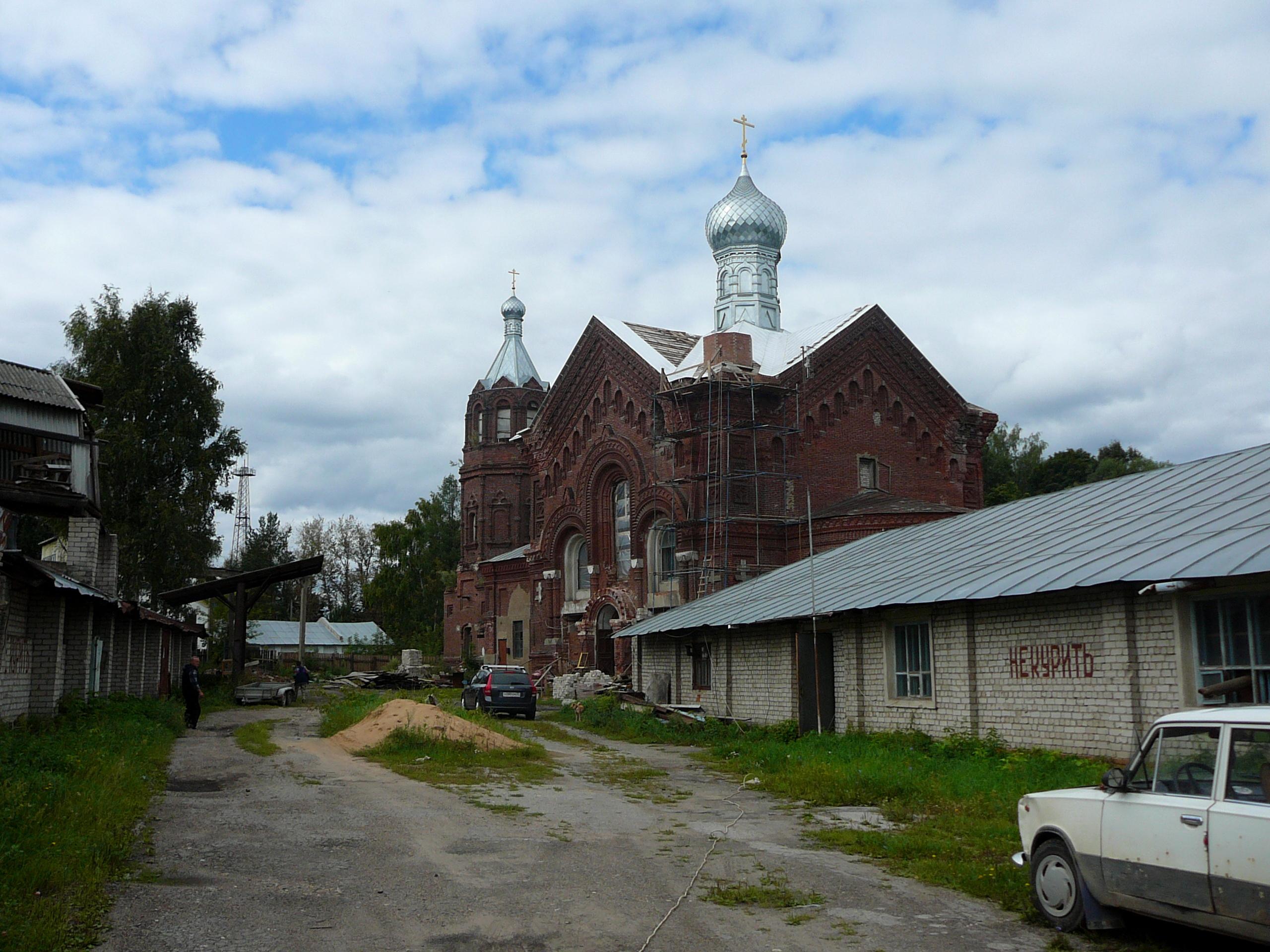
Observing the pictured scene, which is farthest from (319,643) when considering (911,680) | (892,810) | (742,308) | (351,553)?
(892,810)

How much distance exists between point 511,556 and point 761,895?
37.1 meters

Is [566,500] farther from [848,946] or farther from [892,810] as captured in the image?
[848,946]

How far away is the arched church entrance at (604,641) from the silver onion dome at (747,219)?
48.4 ft

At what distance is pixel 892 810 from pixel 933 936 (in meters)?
4.92

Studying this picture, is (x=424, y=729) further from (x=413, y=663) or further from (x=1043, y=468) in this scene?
(x=1043, y=468)

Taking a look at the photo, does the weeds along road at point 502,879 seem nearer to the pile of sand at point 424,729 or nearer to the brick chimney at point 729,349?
the pile of sand at point 424,729

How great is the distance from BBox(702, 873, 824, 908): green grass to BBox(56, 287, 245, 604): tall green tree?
29969 millimetres

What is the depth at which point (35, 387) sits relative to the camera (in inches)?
572

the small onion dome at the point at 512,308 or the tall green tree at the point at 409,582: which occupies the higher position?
the small onion dome at the point at 512,308

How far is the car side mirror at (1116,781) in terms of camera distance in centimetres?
670

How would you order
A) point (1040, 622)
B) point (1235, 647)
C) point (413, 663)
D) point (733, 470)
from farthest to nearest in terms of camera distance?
point (413, 663) < point (733, 470) < point (1040, 622) < point (1235, 647)

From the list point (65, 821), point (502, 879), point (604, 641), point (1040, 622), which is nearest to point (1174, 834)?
point (502, 879)

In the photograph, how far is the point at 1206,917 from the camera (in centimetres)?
598

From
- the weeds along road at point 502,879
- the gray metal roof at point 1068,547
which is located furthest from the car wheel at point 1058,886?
the gray metal roof at point 1068,547
